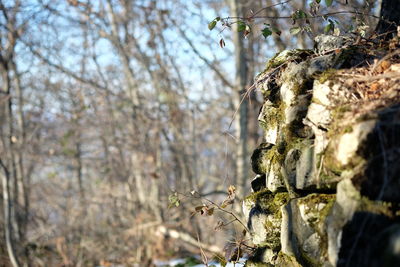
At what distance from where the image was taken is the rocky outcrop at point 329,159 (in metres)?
1.97

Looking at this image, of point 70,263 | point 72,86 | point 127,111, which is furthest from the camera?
point 72,86

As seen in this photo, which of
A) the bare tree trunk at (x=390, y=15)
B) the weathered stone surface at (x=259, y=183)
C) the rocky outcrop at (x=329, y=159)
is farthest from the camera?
the bare tree trunk at (x=390, y=15)

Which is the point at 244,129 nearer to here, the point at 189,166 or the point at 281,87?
the point at 189,166

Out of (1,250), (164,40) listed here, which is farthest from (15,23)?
(1,250)

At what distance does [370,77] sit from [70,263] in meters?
8.80

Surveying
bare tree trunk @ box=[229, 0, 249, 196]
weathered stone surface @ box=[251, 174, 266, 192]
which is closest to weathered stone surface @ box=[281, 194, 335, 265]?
weathered stone surface @ box=[251, 174, 266, 192]

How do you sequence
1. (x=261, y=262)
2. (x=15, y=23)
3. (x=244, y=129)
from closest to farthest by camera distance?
(x=261, y=262), (x=244, y=129), (x=15, y=23)

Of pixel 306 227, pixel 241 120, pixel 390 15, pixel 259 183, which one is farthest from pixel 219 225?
pixel 241 120

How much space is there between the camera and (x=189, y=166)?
10.5 m

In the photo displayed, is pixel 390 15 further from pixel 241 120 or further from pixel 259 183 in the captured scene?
pixel 241 120

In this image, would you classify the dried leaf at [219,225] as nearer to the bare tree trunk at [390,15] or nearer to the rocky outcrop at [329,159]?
the rocky outcrop at [329,159]

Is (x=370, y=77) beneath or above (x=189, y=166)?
above

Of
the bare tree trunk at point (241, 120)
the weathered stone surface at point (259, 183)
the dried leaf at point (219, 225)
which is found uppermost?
the bare tree trunk at point (241, 120)

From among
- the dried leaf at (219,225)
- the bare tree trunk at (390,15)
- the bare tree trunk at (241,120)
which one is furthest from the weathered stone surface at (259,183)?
the bare tree trunk at (241,120)
